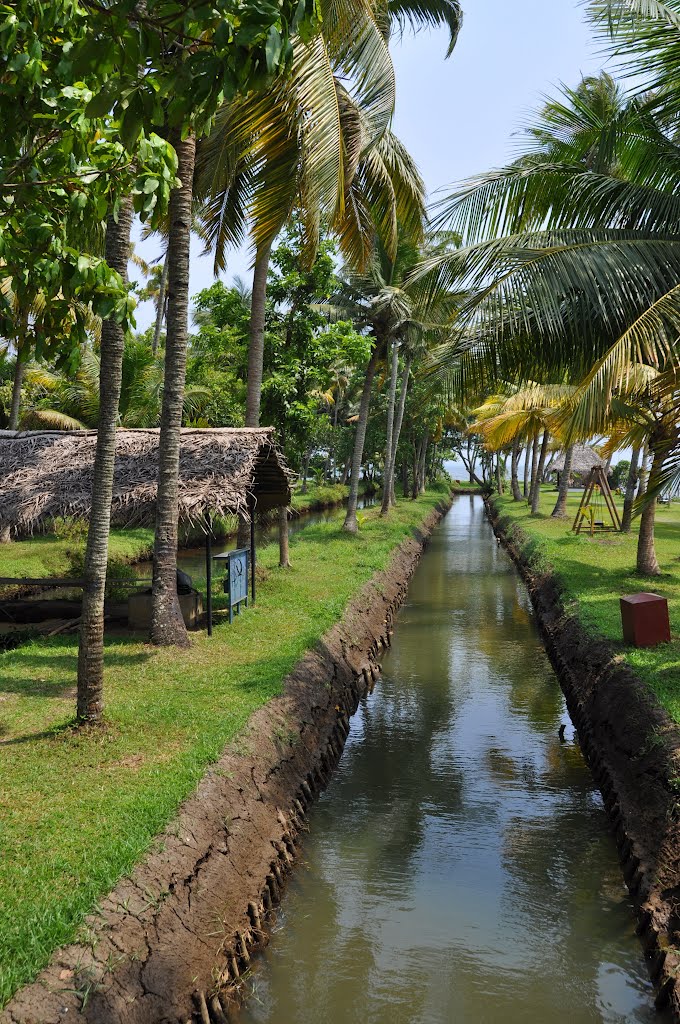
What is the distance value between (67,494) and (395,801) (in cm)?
689

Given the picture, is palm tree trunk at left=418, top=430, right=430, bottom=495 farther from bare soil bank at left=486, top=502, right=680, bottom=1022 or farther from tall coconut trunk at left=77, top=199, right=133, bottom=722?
tall coconut trunk at left=77, top=199, right=133, bottom=722

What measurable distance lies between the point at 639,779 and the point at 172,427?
706 cm

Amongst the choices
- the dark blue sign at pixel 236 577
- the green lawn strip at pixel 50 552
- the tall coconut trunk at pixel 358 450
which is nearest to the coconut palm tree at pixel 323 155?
the dark blue sign at pixel 236 577

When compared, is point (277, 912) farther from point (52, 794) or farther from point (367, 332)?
point (367, 332)

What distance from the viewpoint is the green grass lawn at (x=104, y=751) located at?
5.41 meters

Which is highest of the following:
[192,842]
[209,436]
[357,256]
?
[357,256]

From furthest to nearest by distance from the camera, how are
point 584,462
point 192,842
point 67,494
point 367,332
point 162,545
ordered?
point 584,462 < point 367,332 < point 67,494 < point 162,545 < point 192,842

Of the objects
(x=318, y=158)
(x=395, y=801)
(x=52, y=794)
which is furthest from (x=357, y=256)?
(x=52, y=794)

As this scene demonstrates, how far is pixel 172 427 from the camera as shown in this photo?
37.1 ft

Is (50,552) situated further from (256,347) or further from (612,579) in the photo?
(612,579)

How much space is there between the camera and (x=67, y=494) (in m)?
13.1

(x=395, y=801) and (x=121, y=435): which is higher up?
(x=121, y=435)

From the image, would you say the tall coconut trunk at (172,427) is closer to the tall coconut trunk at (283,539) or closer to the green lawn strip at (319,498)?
the tall coconut trunk at (283,539)

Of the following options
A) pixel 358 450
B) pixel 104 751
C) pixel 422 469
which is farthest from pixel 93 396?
pixel 422 469
